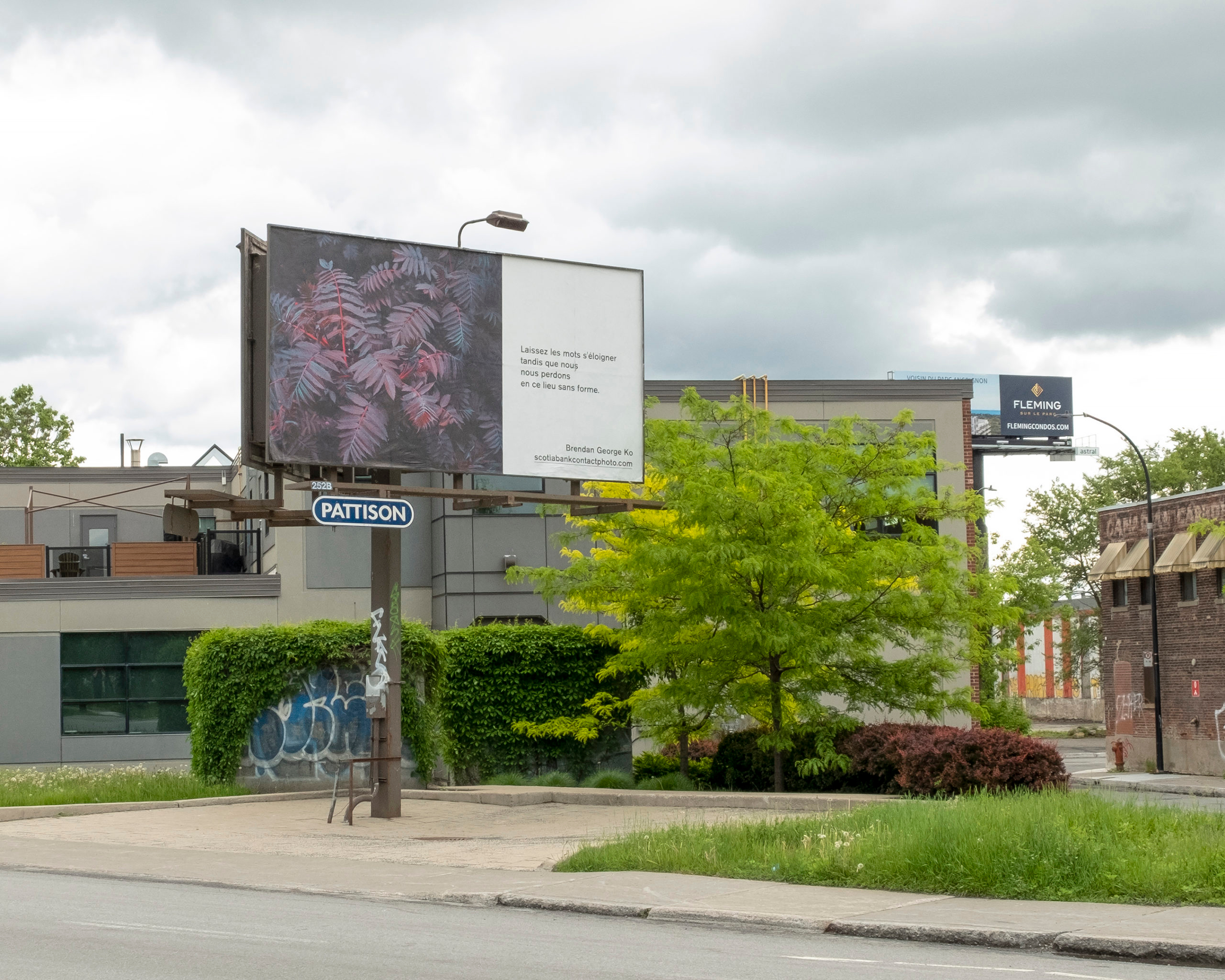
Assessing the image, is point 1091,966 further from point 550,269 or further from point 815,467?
point 815,467

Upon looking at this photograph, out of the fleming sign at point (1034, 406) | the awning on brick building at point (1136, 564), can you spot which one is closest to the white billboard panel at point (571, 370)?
the awning on brick building at point (1136, 564)

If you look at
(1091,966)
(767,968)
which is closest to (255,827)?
(767,968)

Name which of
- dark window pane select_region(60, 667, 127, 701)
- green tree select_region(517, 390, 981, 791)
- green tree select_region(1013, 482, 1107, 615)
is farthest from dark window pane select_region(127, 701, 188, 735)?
green tree select_region(1013, 482, 1107, 615)

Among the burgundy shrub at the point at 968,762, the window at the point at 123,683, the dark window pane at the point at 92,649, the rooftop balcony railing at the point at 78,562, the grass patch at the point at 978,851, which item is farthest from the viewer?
the rooftop balcony railing at the point at 78,562

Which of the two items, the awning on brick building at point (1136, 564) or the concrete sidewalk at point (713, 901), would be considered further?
the awning on brick building at point (1136, 564)

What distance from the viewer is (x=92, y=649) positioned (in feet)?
107

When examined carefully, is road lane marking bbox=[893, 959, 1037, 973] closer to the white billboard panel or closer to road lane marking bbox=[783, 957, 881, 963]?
road lane marking bbox=[783, 957, 881, 963]

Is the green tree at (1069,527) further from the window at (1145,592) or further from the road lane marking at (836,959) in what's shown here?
the road lane marking at (836,959)

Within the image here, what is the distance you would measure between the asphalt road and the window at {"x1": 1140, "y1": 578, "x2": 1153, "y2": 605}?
111 ft

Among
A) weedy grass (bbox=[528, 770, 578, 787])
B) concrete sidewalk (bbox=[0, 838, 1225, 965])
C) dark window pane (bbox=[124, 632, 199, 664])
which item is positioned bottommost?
weedy grass (bbox=[528, 770, 578, 787])

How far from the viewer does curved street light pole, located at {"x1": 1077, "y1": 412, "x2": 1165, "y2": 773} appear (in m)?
37.7

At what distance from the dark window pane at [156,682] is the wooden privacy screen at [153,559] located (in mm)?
2548

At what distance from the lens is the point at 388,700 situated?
18.6 m

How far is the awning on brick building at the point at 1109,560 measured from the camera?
41.3 metres
